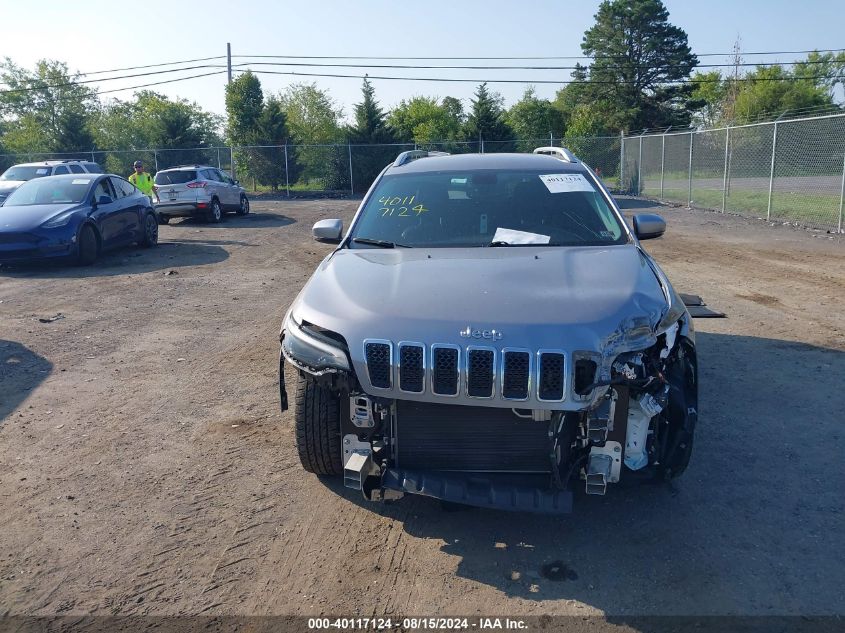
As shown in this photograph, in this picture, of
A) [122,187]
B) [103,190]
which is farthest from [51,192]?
[122,187]

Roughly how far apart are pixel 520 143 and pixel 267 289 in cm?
2790

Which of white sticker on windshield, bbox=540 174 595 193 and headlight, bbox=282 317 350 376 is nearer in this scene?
headlight, bbox=282 317 350 376

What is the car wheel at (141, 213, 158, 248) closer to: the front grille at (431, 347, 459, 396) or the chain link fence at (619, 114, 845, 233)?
the front grille at (431, 347, 459, 396)

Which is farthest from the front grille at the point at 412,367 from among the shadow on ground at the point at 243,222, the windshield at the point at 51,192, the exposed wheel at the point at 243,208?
the exposed wheel at the point at 243,208

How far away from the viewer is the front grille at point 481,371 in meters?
3.10

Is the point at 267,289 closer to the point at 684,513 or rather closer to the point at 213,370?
the point at 213,370

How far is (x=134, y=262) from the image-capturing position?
42.6 ft

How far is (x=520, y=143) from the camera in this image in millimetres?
36000

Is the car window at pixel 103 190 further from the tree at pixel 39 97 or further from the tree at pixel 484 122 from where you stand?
the tree at pixel 39 97

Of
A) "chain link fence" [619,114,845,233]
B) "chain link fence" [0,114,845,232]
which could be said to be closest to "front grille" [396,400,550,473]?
"chain link fence" [619,114,845,233]

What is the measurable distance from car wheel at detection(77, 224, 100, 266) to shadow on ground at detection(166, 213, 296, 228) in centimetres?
585

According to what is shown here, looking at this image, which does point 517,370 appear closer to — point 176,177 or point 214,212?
point 214,212

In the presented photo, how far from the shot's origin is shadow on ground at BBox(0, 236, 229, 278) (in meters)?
11.8

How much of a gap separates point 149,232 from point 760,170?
15.9m
